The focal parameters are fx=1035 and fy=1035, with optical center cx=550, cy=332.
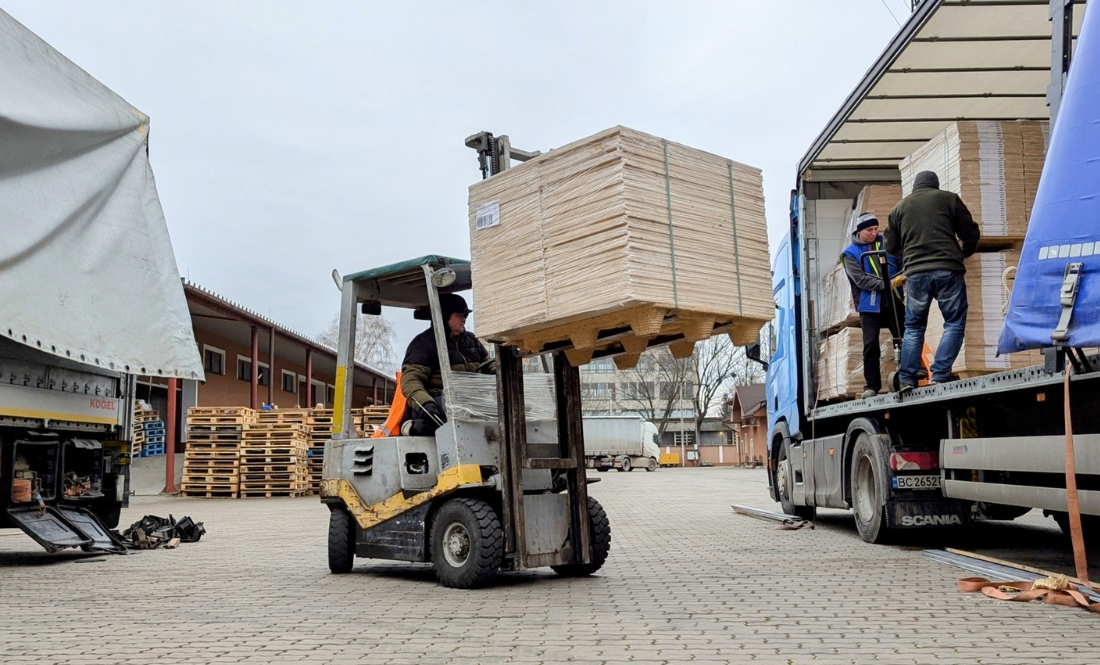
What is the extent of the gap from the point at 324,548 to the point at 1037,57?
8.96 meters

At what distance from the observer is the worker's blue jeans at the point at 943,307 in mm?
8281

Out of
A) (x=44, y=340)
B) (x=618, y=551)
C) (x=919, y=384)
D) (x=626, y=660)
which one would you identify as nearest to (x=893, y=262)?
(x=919, y=384)

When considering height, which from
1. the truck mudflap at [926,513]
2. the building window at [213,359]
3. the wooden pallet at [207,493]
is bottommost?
the wooden pallet at [207,493]

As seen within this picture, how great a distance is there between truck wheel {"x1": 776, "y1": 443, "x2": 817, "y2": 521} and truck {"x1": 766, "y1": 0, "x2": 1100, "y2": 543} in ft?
0.09

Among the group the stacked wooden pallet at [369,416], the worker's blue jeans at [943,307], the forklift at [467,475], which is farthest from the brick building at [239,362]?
the worker's blue jeans at [943,307]

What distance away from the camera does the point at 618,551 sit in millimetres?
10633

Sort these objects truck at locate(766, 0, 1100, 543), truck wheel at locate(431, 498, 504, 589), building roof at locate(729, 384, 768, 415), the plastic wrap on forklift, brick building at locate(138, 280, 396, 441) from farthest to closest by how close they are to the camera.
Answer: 1. building roof at locate(729, 384, 768, 415)
2. brick building at locate(138, 280, 396, 441)
3. the plastic wrap on forklift
4. truck wheel at locate(431, 498, 504, 589)
5. truck at locate(766, 0, 1100, 543)

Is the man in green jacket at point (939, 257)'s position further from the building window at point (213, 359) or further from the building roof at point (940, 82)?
the building window at point (213, 359)

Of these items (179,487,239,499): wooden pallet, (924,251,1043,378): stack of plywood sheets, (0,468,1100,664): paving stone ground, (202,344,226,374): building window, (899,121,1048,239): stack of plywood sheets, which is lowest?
(0,468,1100,664): paving stone ground

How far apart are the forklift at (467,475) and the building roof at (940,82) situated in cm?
430

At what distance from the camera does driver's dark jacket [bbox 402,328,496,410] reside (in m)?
8.25

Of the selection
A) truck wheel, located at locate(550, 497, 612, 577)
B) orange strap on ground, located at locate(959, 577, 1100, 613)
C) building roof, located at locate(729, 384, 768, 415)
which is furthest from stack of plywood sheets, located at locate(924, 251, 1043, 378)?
building roof, located at locate(729, 384, 768, 415)

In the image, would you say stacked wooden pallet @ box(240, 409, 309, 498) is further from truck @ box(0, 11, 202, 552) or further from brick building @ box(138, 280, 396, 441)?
truck @ box(0, 11, 202, 552)

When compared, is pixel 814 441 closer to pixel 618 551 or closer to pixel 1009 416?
pixel 618 551
